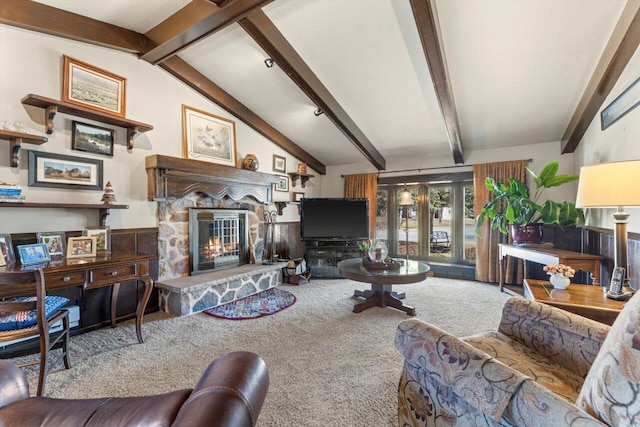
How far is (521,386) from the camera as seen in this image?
85 cm

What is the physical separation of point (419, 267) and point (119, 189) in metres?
3.40

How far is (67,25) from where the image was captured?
255 cm

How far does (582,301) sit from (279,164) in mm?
4284

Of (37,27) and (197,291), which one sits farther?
(197,291)

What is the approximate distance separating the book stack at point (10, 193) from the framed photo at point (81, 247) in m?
0.44

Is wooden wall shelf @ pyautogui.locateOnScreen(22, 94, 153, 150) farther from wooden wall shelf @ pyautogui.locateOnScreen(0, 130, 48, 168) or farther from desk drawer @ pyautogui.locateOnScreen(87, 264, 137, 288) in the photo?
desk drawer @ pyautogui.locateOnScreen(87, 264, 137, 288)

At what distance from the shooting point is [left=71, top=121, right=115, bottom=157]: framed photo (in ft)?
8.88

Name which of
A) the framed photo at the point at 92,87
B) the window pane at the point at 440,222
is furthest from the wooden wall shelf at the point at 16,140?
the window pane at the point at 440,222

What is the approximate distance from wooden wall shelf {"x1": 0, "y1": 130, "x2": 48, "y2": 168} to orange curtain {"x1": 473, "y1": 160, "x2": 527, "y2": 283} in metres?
5.35

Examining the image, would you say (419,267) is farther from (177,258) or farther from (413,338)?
(177,258)

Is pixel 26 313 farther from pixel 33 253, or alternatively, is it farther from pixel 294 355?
pixel 294 355

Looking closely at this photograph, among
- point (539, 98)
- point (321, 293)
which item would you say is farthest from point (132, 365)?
point (539, 98)

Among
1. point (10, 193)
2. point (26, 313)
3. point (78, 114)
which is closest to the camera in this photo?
point (26, 313)

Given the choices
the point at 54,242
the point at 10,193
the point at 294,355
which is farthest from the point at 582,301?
the point at 10,193
